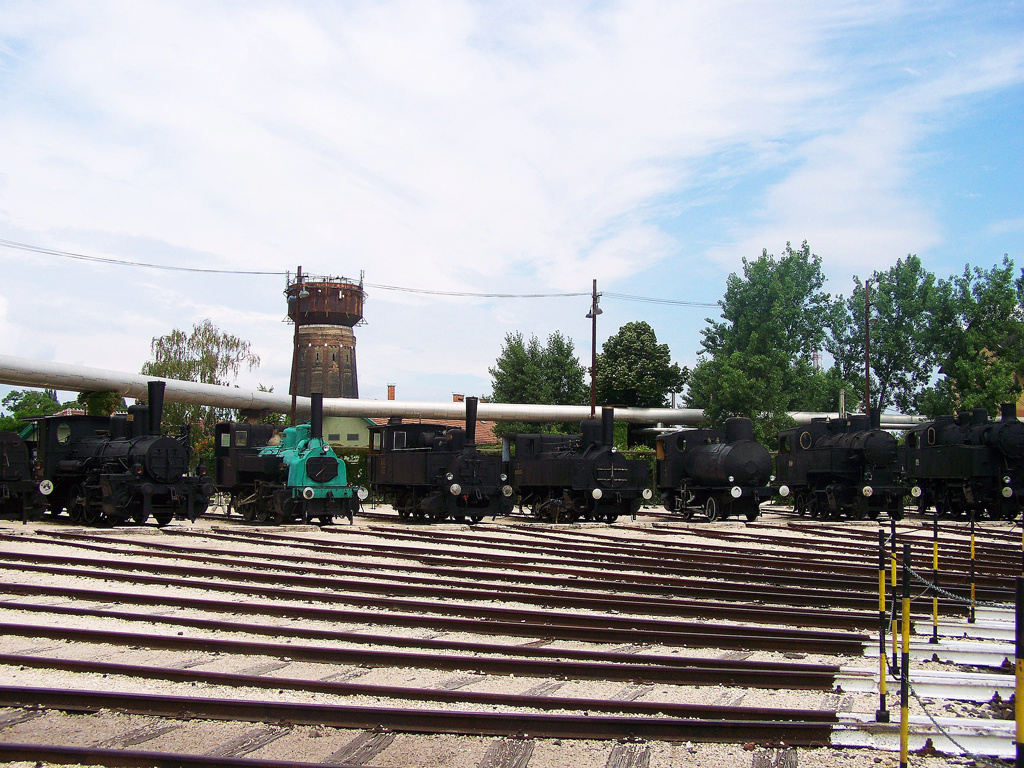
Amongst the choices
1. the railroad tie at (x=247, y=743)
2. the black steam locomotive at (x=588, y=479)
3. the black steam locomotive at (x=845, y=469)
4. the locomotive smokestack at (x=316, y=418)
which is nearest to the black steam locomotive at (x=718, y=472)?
the black steam locomotive at (x=845, y=469)

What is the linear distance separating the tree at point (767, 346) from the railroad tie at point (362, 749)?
125 ft

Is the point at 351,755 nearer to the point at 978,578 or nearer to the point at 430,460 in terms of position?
the point at 978,578

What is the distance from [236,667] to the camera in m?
6.81

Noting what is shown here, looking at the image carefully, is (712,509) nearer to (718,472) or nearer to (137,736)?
(718,472)

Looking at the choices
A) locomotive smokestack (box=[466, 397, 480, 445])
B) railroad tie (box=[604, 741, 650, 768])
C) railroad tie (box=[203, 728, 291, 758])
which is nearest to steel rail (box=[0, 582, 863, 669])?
railroad tie (box=[604, 741, 650, 768])

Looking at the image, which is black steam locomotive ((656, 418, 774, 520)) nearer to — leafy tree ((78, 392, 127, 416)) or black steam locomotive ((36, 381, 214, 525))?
black steam locomotive ((36, 381, 214, 525))

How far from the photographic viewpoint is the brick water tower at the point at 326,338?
5516 centimetres

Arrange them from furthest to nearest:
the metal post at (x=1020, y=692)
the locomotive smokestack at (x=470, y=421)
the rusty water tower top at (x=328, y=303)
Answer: the rusty water tower top at (x=328, y=303) < the locomotive smokestack at (x=470, y=421) < the metal post at (x=1020, y=692)

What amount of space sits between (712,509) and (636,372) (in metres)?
22.8

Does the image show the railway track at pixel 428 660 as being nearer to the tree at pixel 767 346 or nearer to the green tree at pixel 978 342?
the tree at pixel 767 346

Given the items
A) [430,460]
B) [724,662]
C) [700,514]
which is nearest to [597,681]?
[724,662]

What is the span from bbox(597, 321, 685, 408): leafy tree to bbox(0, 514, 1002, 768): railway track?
111 feet

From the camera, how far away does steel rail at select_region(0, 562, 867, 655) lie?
24.9 feet

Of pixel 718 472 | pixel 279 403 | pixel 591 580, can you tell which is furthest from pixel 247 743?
pixel 279 403
